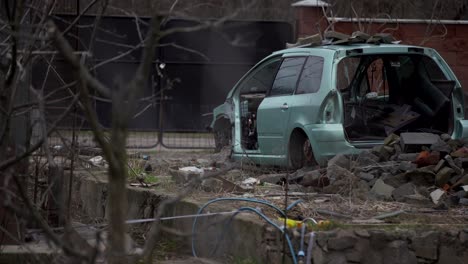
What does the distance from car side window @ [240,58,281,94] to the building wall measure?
5045 millimetres

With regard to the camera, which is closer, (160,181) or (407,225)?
(407,225)

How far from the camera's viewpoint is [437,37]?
1647 centimetres

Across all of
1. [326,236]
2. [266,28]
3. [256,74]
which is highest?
[266,28]

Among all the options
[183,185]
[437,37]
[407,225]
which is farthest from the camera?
[437,37]

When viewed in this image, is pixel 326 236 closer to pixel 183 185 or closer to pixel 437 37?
pixel 183 185

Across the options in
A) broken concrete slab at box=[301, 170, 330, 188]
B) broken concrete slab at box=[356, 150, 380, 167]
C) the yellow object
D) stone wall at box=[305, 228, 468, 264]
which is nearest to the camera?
stone wall at box=[305, 228, 468, 264]

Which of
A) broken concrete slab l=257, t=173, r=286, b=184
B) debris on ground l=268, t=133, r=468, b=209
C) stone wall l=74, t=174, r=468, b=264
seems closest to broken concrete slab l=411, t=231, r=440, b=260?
stone wall l=74, t=174, r=468, b=264

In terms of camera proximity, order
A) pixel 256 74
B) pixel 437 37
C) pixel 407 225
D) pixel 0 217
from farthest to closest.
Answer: pixel 437 37, pixel 256 74, pixel 407 225, pixel 0 217

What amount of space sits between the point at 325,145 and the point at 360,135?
70cm

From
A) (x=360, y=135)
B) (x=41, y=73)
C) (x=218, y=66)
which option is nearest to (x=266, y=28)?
(x=218, y=66)

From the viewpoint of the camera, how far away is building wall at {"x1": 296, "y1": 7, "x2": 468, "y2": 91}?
16391 mm

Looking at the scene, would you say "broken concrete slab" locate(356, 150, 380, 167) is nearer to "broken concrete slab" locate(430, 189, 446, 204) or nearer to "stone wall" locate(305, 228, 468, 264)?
"broken concrete slab" locate(430, 189, 446, 204)

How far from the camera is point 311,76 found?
9820 mm

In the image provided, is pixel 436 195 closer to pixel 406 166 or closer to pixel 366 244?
pixel 406 166
